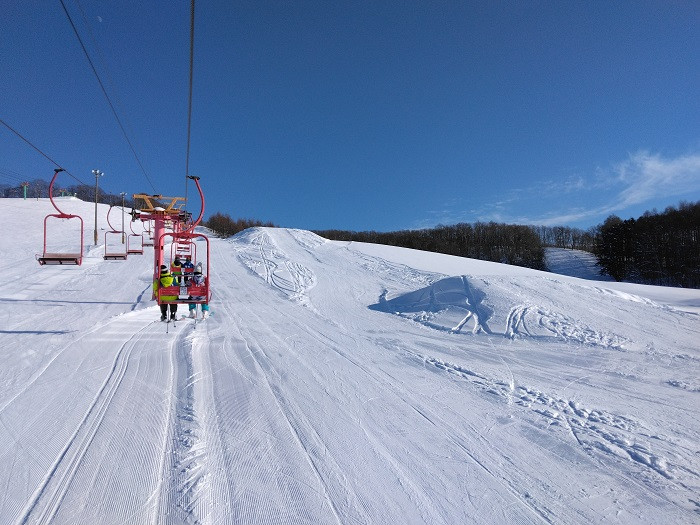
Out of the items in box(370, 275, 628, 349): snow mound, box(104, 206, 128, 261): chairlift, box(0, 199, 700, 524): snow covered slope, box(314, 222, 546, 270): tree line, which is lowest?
box(0, 199, 700, 524): snow covered slope

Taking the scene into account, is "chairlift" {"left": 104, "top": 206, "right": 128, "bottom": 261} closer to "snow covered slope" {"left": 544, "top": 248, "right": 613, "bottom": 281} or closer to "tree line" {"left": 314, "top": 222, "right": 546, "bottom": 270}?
"tree line" {"left": 314, "top": 222, "right": 546, "bottom": 270}

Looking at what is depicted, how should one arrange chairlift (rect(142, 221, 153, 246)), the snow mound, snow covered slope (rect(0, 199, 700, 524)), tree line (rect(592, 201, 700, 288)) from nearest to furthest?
snow covered slope (rect(0, 199, 700, 524)) < the snow mound < chairlift (rect(142, 221, 153, 246)) < tree line (rect(592, 201, 700, 288))

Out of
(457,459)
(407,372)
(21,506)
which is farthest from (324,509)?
(407,372)

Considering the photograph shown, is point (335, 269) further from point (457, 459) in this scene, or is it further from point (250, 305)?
point (457, 459)

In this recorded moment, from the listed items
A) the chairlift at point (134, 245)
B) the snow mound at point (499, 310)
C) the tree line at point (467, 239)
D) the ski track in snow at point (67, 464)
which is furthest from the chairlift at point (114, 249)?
the tree line at point (467, 239)

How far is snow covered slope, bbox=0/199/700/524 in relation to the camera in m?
2.92

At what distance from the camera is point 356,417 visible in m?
4.51

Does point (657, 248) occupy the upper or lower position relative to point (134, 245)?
upper

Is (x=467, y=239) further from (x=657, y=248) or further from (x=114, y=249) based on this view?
(x=114, y=249)

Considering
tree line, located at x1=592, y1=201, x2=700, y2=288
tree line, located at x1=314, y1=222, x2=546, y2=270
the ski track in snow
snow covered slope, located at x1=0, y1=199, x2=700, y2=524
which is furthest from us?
tree line, located at x1=314, y1=222, x2=546, y2=270

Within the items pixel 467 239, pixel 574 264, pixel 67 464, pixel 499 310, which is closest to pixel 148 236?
pixel 499 310

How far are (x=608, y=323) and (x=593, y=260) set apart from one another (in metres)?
65.4

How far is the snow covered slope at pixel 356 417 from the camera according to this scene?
2924mm

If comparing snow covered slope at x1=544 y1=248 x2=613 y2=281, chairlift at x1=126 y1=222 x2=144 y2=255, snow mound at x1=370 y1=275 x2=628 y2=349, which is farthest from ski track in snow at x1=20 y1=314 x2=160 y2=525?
snow covered slope at x1=544 y1=248 x2=613 y2=281
